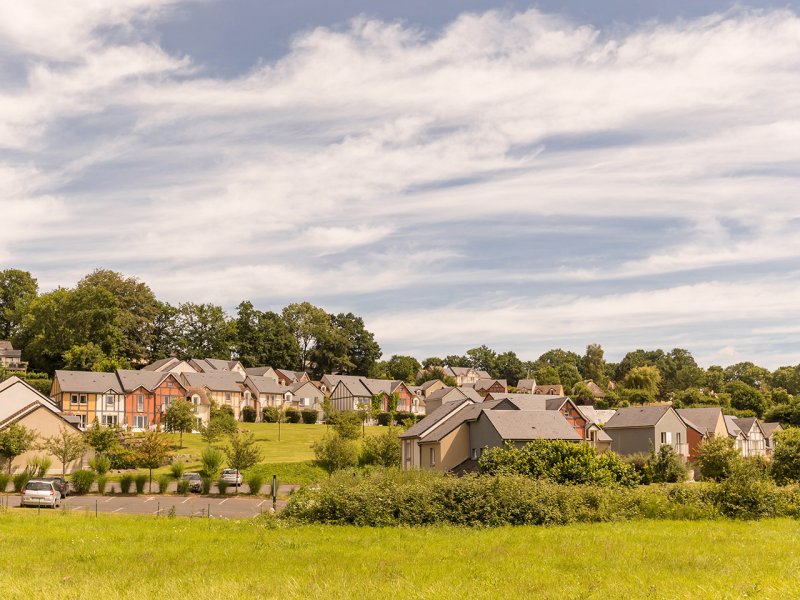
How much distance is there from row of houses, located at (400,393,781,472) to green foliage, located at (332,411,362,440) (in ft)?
38.1

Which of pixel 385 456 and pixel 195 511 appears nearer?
pixel 195 511

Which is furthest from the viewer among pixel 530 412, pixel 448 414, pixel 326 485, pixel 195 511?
pixel 448 414

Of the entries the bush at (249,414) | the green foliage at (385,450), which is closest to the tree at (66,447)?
the green foliage at (385,450)

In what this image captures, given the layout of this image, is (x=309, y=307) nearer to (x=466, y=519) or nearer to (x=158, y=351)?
(x=158, y=351)

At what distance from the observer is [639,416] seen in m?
79.5

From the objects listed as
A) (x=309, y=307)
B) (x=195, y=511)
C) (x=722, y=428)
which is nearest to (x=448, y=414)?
(x=195, y=511)

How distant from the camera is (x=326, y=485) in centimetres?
3372

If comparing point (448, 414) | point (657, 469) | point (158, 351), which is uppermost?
point (158, 351)

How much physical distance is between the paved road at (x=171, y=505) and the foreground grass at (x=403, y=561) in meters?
9.69

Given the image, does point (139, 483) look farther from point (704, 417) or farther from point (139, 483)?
point (704, 417)

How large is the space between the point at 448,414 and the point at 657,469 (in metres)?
16.5

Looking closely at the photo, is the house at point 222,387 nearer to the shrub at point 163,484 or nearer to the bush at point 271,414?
the bush at point 271,414

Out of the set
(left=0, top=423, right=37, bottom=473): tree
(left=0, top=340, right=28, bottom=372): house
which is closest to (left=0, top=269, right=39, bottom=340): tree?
(left=0, top=340, right=28, bottom=372): house

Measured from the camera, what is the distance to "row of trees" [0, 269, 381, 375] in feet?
388
